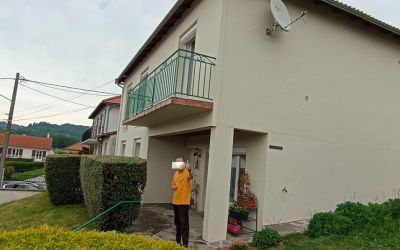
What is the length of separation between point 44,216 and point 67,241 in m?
8.33

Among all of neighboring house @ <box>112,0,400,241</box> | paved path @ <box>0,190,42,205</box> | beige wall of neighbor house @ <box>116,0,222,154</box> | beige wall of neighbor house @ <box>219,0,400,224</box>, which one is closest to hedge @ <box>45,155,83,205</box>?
beige wall of neighbor house @ <box>116,0,222,154</box>

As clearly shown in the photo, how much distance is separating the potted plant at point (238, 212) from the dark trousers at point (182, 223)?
145 centimetres

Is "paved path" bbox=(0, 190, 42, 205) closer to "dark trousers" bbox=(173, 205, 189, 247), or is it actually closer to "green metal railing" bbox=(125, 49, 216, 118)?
"green metal railing" bbox=(125, 49, 216, 118)

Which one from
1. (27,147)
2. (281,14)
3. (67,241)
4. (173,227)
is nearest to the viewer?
(67,241)

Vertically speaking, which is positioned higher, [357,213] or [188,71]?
[188,71]

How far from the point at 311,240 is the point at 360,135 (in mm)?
4358

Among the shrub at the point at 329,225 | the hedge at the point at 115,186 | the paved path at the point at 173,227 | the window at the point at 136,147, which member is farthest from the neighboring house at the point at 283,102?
the window at the point at 136,147

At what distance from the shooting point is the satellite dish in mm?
7668

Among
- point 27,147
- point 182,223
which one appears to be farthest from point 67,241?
point 27,147

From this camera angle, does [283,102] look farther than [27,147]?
No

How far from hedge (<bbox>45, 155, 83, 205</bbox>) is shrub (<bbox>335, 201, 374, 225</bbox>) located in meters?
8.49

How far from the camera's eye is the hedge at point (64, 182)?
11.7m

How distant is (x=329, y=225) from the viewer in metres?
7.13

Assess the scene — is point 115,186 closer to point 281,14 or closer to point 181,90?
point 181,90
